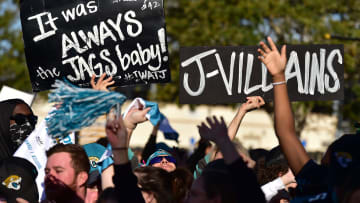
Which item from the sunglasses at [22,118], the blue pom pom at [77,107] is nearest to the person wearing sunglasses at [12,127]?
the sunglasses at [22,118]

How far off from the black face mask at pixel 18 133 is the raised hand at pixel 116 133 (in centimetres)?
184

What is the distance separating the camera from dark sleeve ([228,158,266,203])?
303 centimetres

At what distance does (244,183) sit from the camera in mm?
3033

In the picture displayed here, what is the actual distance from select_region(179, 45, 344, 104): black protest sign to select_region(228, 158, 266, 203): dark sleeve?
1444 millimetres

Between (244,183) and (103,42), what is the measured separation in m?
1.80

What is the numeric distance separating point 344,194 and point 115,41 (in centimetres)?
218

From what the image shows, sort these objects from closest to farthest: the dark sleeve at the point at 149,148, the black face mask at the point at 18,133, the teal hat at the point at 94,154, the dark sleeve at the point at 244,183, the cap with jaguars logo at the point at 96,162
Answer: the dark sleeve at the point at 244,183, the cap with jaguars logo at the point at 96,162, the teal hat at the point at 94,154, the black face mask at the point at 18,133, the dark sleeve at the point at 149,148

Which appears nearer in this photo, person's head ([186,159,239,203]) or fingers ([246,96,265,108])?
person's head ([186,159,239,203])

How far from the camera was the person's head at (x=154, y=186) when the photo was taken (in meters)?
3.68

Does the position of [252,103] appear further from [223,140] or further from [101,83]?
[223,140]

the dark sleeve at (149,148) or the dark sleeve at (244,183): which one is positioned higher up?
the dark sleeve at (244,183)

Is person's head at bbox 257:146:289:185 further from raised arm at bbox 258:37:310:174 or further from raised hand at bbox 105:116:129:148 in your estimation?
raised hand at bbox 105:116:129:148

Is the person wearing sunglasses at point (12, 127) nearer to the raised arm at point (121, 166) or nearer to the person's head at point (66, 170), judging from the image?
the person's head at point (66, 170)

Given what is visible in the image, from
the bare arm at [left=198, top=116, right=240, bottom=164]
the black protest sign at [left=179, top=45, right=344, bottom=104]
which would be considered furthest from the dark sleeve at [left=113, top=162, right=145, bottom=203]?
the black protest sign at [left=179, top=45, right=344, bottom=104]
